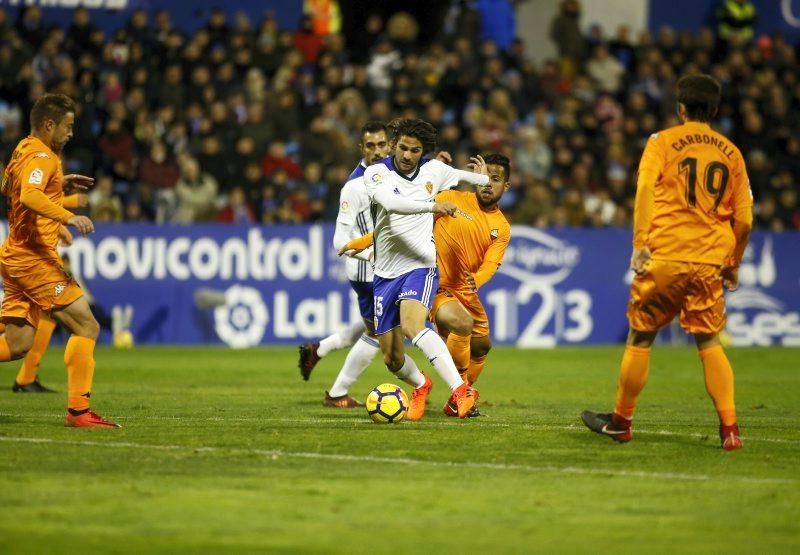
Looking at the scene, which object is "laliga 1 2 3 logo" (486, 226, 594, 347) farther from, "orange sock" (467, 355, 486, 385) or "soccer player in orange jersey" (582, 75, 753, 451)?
"soccer player in orange jersey" (582, 75, 753, 451)

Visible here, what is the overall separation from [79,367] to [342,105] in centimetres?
1449

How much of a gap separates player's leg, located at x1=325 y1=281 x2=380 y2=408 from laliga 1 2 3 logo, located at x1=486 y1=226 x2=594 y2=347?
383 inches

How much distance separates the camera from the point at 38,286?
33.2 feet

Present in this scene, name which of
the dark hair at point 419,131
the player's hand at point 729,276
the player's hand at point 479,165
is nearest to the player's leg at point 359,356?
the player's hand at point 479,165

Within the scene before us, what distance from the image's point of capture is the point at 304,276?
70.8 feet

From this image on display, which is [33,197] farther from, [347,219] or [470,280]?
[470,280]

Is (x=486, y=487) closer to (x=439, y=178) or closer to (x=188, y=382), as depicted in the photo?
(x=439, y=178)

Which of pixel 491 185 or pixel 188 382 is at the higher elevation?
pixel 491 185

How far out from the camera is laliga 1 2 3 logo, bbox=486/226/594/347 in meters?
22.3

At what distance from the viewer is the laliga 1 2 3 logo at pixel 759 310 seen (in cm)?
2297

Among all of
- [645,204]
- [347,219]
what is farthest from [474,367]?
[645,204]

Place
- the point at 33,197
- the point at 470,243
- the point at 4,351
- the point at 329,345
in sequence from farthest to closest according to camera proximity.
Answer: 1. the point at 329,345
2. the point at 470,243
3. the point at 4,351
4. the point at 33,197

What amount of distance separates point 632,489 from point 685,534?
117 centimetres

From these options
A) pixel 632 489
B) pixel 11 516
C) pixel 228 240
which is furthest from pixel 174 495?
pixel 228 240
